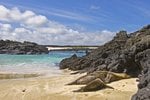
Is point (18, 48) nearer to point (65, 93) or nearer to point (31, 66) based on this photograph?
point (31, 66)

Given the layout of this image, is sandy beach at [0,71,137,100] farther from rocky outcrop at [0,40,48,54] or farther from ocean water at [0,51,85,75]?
rocky outcrop at [0,40,48,54]

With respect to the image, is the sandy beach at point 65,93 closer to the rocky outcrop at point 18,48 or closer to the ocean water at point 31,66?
the ocean water at point 31,66

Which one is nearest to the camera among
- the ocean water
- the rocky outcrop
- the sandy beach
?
the sandy beach

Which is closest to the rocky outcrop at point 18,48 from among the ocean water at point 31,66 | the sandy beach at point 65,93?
the ocean water at point 31,66

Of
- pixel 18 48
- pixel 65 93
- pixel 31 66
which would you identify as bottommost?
pixel 31 66

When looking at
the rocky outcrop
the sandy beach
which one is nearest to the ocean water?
the sandy beach

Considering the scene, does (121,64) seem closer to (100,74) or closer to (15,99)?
(100,74)

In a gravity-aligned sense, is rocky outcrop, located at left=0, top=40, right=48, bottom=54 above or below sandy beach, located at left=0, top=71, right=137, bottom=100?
above

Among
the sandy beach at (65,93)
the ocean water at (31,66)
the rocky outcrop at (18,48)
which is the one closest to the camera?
the sandy beach at (65,93)

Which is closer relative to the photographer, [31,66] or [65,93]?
[65,93]

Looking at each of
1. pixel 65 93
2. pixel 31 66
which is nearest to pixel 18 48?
pixel 31 66

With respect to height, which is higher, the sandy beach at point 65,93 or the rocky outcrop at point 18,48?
the rocky outcrop at point 18,48

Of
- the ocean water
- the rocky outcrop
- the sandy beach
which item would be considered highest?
the rocky outcrop

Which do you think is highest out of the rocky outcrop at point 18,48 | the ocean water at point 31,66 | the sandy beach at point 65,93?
the rocky outcrop at point 18,48
